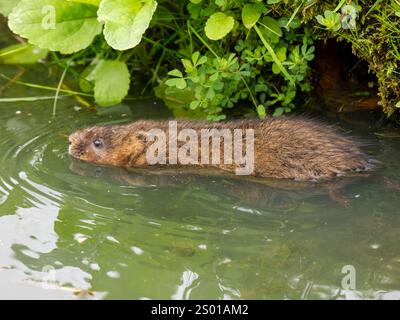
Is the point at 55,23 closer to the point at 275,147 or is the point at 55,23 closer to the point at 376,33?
the point at 275,147

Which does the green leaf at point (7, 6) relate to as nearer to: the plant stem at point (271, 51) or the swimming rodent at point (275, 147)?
the swimming rodent at point (275, 147)

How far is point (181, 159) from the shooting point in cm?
548

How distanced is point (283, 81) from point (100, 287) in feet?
9.73

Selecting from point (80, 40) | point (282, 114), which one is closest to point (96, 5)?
point (80, 40)

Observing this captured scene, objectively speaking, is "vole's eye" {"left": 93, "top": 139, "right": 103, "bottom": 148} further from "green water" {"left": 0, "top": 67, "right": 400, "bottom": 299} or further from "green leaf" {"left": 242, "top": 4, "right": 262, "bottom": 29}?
"green leaf" {"left": 242, "top": 4, "right": 262, "bottom": 29}

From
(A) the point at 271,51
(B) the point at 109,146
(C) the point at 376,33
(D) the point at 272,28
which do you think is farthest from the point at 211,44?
(C) the point at 376,33

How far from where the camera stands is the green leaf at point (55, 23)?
18.8 ft

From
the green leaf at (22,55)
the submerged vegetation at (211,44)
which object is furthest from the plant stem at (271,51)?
the green leaf at (22,55)

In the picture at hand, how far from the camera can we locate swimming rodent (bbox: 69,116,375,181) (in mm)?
5148

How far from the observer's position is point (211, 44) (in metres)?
5.99

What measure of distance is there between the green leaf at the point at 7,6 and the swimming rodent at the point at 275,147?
1624 millimetres

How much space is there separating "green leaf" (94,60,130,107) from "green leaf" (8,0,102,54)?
431mm

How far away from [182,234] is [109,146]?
1526 mm

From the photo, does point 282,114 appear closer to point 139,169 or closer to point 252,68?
point 252,68
